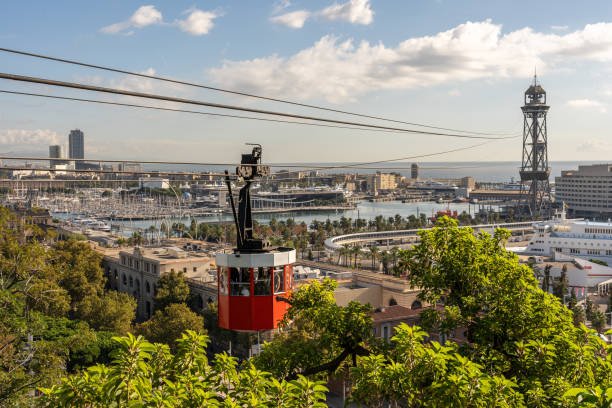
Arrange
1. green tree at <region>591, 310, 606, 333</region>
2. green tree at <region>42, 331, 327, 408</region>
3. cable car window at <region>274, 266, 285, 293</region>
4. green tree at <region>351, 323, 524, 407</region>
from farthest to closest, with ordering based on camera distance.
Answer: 1. green tree at <region>591, 310, 606, 333</region>
2. cable car window at <region>274, 266, 285, 293</region>
3. green tree at <region>351, 323, 524, 407</region>
4. green tree at <region>42, 331, 327, 408</region>

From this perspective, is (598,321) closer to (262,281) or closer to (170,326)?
(170,326)

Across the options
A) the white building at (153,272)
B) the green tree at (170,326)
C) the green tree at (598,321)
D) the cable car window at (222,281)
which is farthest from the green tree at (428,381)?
the white building at (153,272)

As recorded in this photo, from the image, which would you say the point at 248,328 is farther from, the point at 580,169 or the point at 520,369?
the point at 580,169

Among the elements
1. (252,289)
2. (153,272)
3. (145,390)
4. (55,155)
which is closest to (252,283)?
(252,289)

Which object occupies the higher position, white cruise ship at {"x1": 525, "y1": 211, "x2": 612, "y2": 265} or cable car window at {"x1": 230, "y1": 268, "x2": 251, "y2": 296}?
cable car window at {"x1": 230, "y1": 268, "x2": 251, "y2": 296}

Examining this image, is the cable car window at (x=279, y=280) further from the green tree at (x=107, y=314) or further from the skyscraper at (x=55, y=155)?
the green tree at (x=107, y=314)

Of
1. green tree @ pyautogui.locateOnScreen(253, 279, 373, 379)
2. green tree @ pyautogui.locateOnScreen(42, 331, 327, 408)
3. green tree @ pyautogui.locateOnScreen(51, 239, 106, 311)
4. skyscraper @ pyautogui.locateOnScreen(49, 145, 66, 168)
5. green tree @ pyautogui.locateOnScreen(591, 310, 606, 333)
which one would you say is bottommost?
green tree @ pyautogui.locateOnScreen(591, 310, 606, 333)

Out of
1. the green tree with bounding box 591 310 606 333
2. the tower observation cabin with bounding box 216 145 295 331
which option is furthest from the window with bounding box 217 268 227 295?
the green tree with bounding box 591 310 606 333

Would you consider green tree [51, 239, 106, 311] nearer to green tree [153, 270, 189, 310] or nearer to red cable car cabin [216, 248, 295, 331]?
green tree [153, 270, 189, 310]
